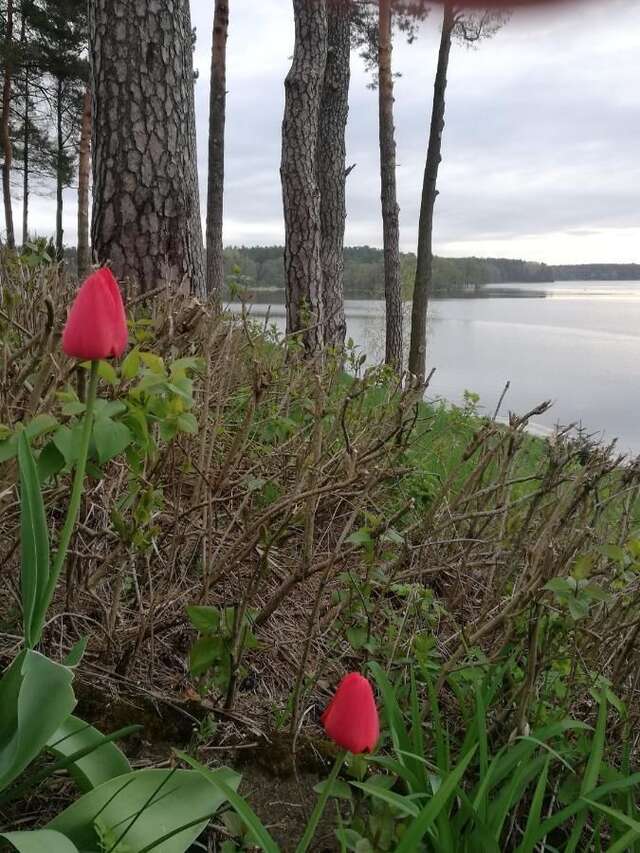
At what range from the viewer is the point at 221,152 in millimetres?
11031

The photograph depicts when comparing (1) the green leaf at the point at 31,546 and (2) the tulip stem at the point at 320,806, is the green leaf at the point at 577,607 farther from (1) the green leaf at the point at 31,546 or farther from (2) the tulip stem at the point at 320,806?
(1) the green leaf at the point at 31,546

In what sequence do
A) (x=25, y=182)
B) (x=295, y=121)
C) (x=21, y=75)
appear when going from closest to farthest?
(x=295, y=121) < (x=21, y=75) < (x=25, y=182)

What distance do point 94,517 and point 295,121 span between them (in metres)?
6.30

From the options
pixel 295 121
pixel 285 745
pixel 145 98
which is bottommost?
pixel 285 745

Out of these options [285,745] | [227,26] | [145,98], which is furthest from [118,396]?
[227,26]

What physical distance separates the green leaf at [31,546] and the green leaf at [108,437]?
0.40ft

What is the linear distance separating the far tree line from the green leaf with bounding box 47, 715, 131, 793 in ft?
4.85

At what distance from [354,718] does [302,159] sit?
7.27 m

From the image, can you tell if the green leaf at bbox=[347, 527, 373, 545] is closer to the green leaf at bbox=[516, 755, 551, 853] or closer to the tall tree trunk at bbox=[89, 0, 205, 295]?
the green leaf at bbox=[516, 755, 551, 853]

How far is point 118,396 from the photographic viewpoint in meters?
1.43

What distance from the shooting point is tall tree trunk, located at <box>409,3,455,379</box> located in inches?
424

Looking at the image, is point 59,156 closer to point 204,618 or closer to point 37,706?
point 204,618

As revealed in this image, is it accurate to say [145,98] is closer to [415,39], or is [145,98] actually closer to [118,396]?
[118,396]

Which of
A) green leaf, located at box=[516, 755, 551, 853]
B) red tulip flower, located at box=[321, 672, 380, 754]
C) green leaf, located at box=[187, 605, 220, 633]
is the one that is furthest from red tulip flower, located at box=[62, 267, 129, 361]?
green leaf, located at box=[516, 755, 551, 853]
